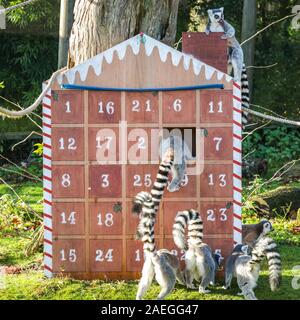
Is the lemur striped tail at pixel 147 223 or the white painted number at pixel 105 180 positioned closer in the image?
the lemur striped tail at pixel 147 223

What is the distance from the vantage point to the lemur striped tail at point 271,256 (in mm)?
5977

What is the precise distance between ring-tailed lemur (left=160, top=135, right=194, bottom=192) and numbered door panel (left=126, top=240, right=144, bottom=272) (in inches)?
21.1

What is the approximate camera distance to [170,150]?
637cm

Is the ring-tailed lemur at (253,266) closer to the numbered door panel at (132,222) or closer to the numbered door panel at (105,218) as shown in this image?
the numbered door panel at (132,222)

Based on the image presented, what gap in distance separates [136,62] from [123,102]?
34 centimetres

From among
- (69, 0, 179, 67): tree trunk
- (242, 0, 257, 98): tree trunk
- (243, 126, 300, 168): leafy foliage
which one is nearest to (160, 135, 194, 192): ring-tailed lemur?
(69, 0, 179, 67): tree trunk

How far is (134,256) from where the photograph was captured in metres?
6.57

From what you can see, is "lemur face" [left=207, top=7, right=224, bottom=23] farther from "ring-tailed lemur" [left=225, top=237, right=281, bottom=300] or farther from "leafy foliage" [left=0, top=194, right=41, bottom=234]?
"leafy foliage" [left=0, top=194, right=41, bottom=234]

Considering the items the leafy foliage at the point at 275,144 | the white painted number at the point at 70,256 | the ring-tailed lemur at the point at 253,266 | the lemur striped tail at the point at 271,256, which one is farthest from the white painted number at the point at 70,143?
the leafy foliage at the point at 275,144

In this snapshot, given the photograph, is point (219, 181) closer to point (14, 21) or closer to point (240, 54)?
point (240, 54)

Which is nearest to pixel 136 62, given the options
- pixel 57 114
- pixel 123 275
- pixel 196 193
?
pixel 57 114

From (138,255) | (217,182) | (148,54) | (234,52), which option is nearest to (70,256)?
(138,255)

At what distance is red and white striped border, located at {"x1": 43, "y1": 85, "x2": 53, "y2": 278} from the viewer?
6527 mm

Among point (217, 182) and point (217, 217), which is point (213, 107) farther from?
point (217, 217)
